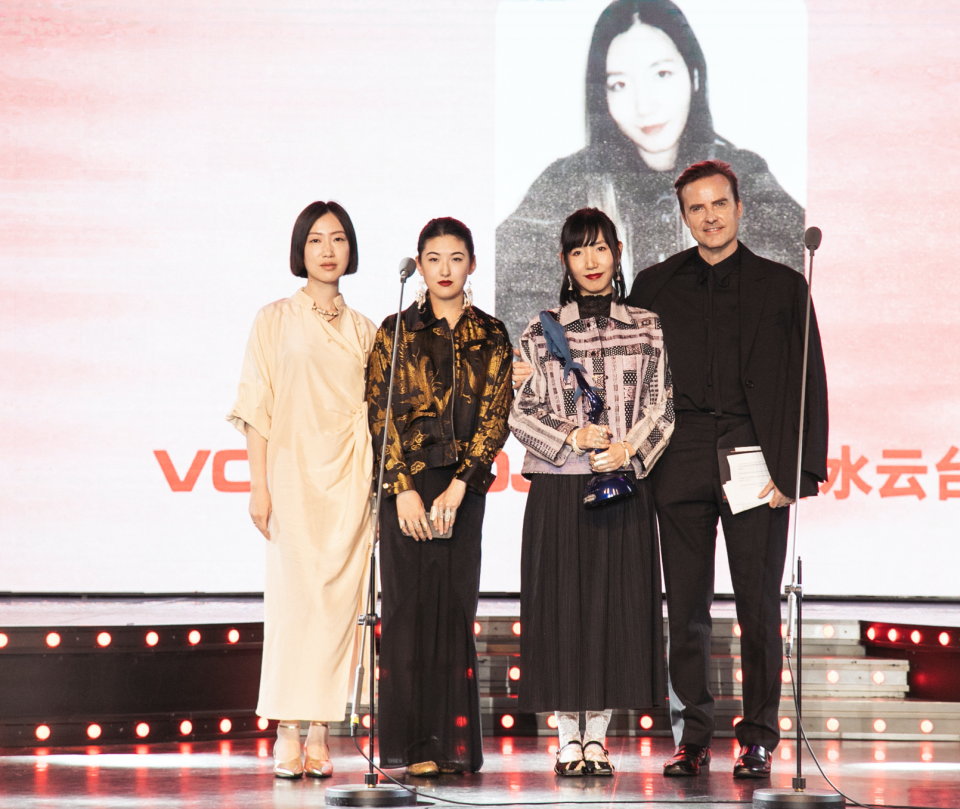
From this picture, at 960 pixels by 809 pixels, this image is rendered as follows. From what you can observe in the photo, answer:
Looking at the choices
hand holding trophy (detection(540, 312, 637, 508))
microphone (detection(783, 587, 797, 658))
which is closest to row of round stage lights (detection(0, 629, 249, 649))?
hand holding trophy (detection(540, 312, 637, 508))

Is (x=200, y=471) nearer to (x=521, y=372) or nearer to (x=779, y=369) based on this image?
(x=521, y=372)

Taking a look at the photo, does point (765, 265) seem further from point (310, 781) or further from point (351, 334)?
point (310, 781)

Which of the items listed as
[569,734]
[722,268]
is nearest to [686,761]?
[569,734]

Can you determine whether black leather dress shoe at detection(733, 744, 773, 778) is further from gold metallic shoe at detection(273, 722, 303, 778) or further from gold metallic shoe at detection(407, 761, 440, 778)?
gold metallic shoe at detection(273, 722, 303, 778)

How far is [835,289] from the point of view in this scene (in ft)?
16.0

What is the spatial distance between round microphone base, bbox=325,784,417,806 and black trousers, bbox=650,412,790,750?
33.0 inches

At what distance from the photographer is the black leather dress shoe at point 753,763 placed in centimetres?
294

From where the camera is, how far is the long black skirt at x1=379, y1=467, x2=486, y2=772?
2979 millimetres

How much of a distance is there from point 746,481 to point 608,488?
38cm

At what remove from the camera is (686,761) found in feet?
9.78

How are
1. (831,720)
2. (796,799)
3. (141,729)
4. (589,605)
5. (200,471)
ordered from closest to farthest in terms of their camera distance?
(796,799), (589,605), (141,729), (831,720), (200,471)

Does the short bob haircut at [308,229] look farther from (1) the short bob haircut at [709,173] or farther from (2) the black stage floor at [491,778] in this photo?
(2) the black stage floor at [491,778]

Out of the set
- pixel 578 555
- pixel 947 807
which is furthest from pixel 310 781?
pixel 947 807

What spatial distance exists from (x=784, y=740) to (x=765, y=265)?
163 centimetres
